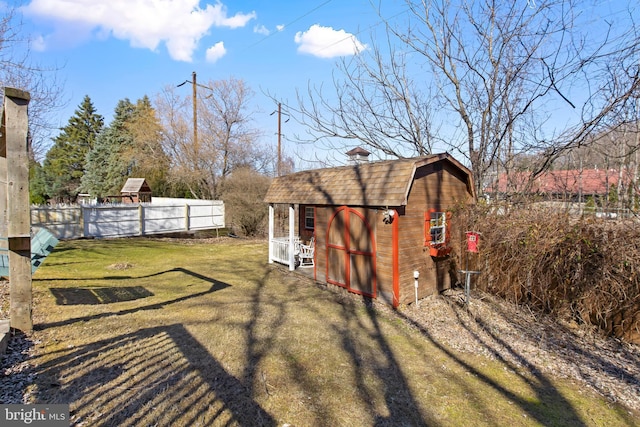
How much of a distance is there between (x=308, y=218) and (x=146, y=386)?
7710 mm

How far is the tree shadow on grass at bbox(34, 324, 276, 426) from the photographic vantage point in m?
2.97

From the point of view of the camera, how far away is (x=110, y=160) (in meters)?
30.9

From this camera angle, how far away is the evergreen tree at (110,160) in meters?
30.8

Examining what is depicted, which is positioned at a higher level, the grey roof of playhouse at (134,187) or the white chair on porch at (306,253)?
the grey roof of playhouse at (134,187)

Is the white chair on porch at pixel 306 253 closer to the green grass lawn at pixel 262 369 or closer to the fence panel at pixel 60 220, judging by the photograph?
the green grass lawn at pixel 262 369

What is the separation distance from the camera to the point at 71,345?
425 centimetres

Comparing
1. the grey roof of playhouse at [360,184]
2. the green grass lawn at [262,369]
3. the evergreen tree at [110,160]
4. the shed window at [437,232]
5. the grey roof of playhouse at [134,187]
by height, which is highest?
the evergreen tree at [110,160]

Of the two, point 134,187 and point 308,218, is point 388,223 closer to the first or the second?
point 308,218

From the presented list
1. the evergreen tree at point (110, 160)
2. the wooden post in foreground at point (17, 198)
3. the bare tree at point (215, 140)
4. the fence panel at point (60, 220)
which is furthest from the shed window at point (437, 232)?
the evergreen tree at point (110, 160)

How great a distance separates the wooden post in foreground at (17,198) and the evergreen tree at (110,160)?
29.4 metres

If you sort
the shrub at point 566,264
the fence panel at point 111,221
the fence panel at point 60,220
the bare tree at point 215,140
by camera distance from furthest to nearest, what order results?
the bare tree at point 215,140, the fence panel at point 111,221, the fence panel at point 60,220, the shrub at point 566,264

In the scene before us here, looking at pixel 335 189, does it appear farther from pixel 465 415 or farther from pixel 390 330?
pixel 465 415

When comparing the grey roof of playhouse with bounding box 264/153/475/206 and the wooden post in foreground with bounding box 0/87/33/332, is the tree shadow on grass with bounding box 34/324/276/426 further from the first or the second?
the grey roof of playhouse with bounding box 264/153/475/206

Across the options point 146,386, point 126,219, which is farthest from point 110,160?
point 146,386
